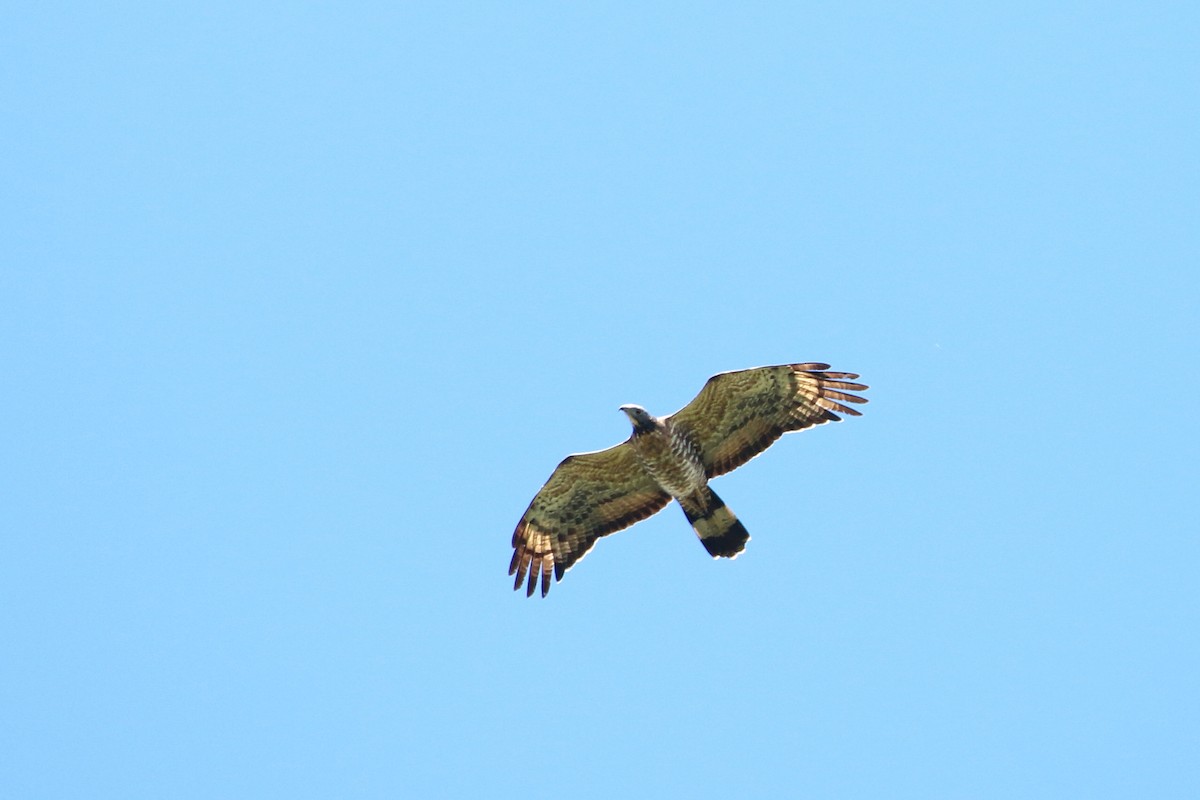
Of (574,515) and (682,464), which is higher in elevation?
(574,515)

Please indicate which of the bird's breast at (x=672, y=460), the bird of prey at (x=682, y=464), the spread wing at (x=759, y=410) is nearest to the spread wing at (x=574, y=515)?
the bird of prey at (x=682, y=464)

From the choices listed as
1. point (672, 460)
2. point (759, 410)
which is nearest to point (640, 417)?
point (672, 460)

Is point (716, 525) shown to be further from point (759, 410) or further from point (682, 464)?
point (759, 410)

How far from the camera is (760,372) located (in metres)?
16.5

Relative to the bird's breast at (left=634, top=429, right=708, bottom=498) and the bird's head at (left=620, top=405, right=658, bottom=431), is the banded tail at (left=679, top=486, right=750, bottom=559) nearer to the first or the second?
the bird's breast at (left=634, top=429, right=708, bottom=498)

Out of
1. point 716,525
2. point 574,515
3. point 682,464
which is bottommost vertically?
point 716,525

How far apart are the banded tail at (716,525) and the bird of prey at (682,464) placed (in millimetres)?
11

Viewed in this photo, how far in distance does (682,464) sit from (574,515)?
5.35ft

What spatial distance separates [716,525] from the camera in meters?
16.8

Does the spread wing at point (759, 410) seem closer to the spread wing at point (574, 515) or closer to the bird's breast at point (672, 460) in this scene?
the bird's breast at point (672, 460)

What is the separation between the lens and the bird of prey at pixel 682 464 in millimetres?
16438

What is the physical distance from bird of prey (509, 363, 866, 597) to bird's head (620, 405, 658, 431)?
0.01 m

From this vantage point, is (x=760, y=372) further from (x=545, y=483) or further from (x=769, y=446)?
(x=545, y=483)

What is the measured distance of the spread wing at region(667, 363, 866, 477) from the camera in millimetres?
16547
